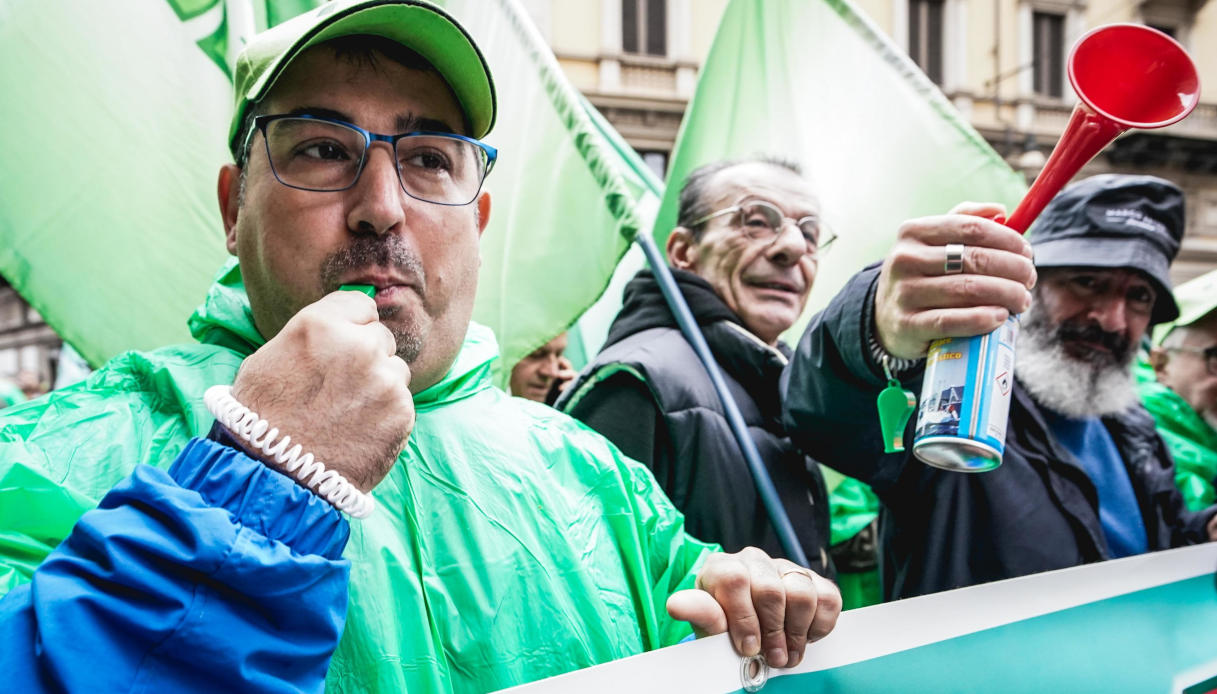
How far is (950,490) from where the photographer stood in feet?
5.89

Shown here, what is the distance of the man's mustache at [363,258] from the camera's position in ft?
3.85

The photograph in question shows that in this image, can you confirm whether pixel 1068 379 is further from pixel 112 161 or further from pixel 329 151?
pixel 112 161

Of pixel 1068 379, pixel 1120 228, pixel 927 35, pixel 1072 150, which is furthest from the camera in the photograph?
pixel 927 35

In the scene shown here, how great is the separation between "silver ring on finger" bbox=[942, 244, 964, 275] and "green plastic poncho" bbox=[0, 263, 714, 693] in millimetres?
548

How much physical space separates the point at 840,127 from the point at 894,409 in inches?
77.8

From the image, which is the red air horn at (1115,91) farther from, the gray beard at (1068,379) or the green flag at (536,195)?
the green flag at (536,195)

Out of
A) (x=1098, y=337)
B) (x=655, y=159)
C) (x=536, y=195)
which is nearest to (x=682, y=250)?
(x=536, y=195)

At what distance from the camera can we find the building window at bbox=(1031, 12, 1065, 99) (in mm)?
17828

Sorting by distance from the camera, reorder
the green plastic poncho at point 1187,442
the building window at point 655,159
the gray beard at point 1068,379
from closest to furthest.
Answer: the gray beard at point 1068,379 → the green plastic poncho at point 1187,442 → the building window at point 655,159

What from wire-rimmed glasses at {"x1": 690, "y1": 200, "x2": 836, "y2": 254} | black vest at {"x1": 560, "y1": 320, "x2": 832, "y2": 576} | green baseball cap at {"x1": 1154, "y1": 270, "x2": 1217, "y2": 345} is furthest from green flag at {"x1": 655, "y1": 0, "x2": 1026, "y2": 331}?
black vest at {"x1": 560, "y1": 320, "x2": 832, "y2": 576}

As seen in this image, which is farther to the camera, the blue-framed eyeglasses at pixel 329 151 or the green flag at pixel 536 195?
the green flag at pixel 536 195

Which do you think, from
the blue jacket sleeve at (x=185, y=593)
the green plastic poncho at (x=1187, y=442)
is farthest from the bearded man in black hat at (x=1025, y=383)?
the blue jacket sleeve at (x=185, y=593)

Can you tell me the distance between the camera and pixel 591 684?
938 millimetres

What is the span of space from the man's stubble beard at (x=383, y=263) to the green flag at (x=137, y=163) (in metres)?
1.04
